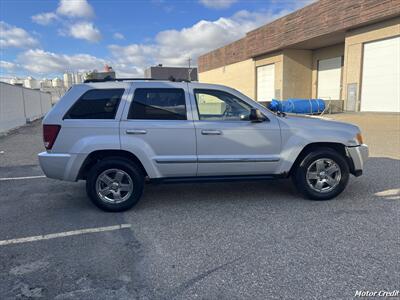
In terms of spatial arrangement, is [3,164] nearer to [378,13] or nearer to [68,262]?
[68,262]

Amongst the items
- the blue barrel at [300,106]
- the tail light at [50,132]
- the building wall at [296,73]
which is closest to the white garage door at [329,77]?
the building wall at [296,73]

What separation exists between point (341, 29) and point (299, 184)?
20.3 metres

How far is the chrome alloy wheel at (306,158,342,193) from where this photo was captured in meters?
4.74

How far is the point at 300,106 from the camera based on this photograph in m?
21.8

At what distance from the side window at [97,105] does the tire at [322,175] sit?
9.76 feet

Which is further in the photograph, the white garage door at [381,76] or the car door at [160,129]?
the white garage door at [381,76]

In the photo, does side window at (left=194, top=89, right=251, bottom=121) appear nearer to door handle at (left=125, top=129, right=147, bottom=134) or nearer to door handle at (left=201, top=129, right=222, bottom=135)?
door handle at (left=201, top=129, right=222, bottom=135)

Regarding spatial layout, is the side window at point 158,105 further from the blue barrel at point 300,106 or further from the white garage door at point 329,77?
the white garage door at point 329,77

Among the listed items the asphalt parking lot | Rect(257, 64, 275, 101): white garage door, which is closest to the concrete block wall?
the asphalt parking lot

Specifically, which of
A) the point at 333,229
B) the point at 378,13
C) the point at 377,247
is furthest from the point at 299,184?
the point at 378,13

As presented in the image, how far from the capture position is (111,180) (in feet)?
14.5

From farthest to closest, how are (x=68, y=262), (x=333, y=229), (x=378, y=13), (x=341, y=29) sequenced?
(x=341, y=29)
(x=378, y=13)
(x=333, y=229)
(x=68, y=262)

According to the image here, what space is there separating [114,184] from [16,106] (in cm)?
1723

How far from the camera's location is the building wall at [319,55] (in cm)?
2601
